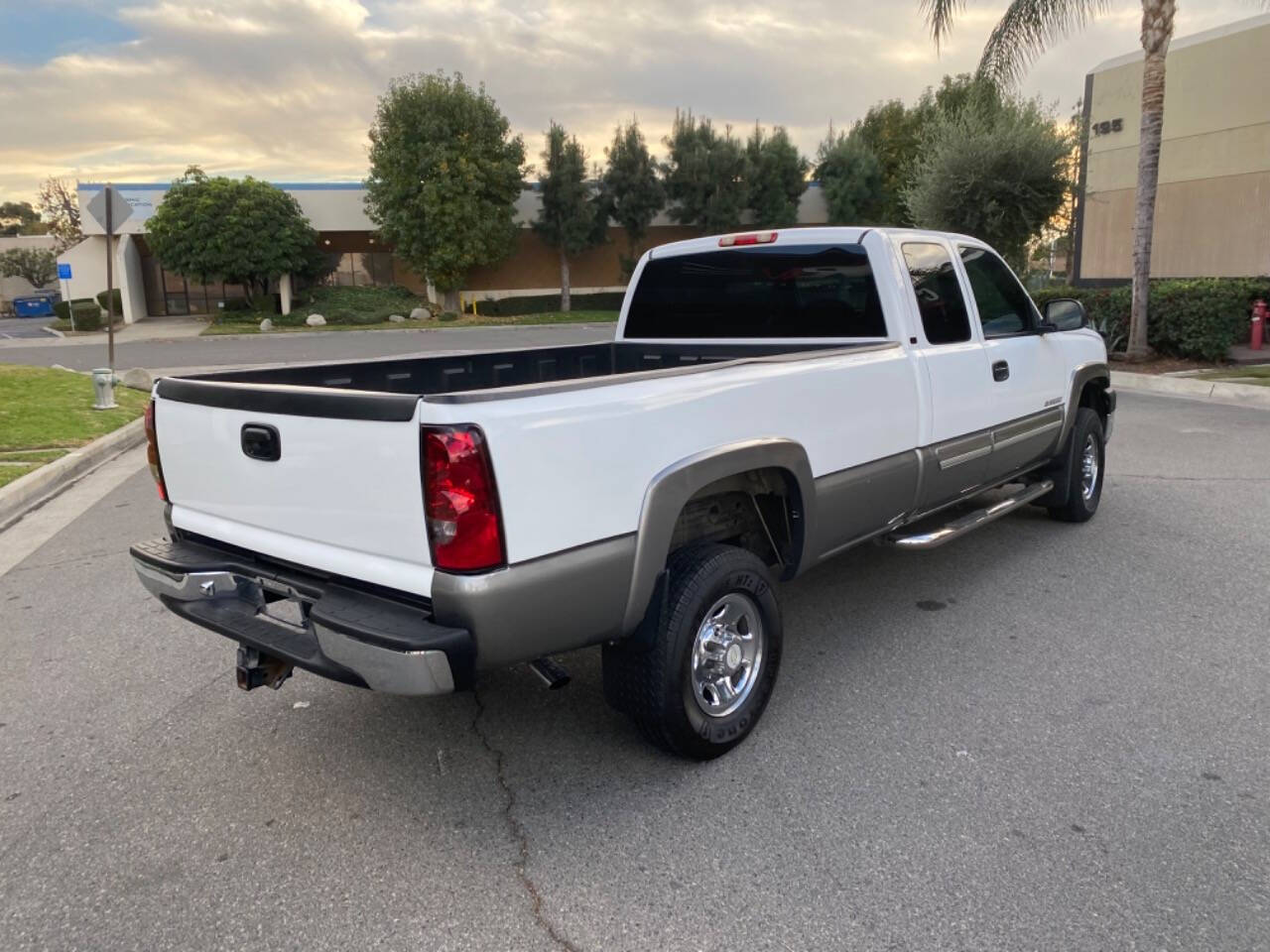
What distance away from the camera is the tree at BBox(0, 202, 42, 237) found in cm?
9056

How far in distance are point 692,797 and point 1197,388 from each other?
12181 millimetres

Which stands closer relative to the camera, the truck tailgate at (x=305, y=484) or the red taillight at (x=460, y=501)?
the red taillight at (x=460, y=501)

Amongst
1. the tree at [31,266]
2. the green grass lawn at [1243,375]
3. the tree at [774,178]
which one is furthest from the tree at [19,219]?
the green grass lawn at [1243,375]

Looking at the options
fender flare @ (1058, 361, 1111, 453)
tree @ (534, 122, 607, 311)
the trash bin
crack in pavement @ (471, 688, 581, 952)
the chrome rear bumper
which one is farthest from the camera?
the trash bin

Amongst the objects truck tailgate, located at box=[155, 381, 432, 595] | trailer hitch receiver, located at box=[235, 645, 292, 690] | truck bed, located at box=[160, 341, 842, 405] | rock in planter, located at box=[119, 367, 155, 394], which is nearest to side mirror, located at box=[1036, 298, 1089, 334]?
Result: truck bed, located at box=[160, 341, 842, 405]

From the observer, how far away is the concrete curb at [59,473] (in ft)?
24.4

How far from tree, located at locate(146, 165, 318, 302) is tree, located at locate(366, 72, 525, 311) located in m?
4.09

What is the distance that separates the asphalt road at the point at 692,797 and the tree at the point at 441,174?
104 feet

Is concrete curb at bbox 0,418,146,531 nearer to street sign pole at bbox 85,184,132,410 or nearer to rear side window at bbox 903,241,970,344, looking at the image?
street sign pole at bbox 85,184,132,410

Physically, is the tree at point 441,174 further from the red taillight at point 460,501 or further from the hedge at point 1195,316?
the red taillight at point 460,501

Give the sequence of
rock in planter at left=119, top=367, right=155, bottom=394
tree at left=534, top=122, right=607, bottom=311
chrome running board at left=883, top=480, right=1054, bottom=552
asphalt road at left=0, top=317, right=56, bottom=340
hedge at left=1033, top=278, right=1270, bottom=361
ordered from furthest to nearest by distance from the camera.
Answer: tree at left=534, top=122, right=607, bottom=311
asphalt road at left=0, top=317, right=56, bottom=340
rock in planter at left=119, top=367, right=155, bottom=394
hedge at left=1033, top=278, right=1270, bottom=361
chrome running board at left=883, top=480, right=1054, bottom=552

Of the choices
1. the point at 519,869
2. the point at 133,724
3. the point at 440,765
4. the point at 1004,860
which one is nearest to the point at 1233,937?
the point at 1004,860

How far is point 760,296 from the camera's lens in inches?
197

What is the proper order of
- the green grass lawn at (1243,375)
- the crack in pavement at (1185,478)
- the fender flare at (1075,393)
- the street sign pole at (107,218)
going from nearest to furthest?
1. the fender flare at (1075,393)
2. the crack in pavement at (1185,478)
3. the street sign pole at (107,218)
4. the green grass lawn at (1243,375)
